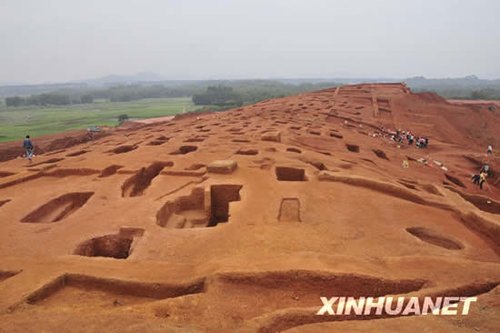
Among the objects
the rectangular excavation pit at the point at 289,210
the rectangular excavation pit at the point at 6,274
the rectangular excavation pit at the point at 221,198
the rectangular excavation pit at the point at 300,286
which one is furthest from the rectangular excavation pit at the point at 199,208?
the rectangular excavation pit at the point at 300,286

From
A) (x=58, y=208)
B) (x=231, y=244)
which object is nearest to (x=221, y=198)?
(x=231, y=244)

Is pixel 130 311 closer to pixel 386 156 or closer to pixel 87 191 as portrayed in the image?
pixel 87 191

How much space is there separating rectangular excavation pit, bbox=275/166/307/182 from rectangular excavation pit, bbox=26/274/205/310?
382 inches

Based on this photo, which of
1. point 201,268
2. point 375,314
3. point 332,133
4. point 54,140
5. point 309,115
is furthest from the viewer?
point 54,140

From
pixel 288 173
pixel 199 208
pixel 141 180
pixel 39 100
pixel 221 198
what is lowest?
pixel 199 208

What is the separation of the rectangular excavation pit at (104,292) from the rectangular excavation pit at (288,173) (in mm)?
9701

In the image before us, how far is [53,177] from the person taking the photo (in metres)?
A: 17.0

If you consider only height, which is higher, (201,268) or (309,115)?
(309,115)

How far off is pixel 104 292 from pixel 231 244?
2915mm

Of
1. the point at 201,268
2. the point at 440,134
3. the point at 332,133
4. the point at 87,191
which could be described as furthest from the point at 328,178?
the point at 440,134

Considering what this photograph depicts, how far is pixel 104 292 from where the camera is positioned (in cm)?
712

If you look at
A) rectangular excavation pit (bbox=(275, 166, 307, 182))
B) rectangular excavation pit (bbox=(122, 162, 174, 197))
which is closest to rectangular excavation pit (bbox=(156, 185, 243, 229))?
rectangular excavation pit (bbox=(122, 162, 174, 197))

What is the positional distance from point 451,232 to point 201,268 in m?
7.10

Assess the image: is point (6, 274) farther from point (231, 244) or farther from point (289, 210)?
point (289, 210)
